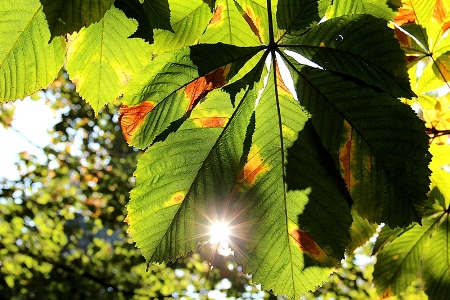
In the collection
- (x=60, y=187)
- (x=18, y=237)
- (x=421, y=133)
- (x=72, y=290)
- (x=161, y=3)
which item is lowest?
(x=421, y=133)

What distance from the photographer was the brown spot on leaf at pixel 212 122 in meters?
0.61

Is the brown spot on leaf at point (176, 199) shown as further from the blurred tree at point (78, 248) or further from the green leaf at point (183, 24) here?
the blurred tree at point (78, 248)

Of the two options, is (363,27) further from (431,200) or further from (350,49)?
(431,200)

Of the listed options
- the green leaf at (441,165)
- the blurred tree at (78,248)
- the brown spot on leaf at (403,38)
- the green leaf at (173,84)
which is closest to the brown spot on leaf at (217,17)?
the green leaf at (173,84)

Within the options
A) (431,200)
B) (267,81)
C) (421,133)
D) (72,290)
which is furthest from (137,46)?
(72,290)

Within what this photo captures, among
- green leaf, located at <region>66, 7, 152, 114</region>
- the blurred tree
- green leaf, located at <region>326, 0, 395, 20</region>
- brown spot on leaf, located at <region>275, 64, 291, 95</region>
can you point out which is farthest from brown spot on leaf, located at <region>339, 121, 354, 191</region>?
the blurred tree

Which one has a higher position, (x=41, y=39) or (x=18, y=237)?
(x=18, y=237)

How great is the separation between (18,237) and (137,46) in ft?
13.8

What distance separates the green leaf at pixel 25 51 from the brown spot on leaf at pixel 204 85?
22cm

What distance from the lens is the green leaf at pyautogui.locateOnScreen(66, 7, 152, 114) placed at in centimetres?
Answer: 65

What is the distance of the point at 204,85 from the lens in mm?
610

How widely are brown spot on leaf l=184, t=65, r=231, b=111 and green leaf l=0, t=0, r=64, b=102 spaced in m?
0.22

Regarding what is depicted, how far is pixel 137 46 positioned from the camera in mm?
664

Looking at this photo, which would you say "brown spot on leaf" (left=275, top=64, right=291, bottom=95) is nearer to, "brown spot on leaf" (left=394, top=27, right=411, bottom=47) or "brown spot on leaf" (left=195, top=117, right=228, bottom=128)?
"brown spot on leaf" (left=195, top=117, right=228, bottom=128)
